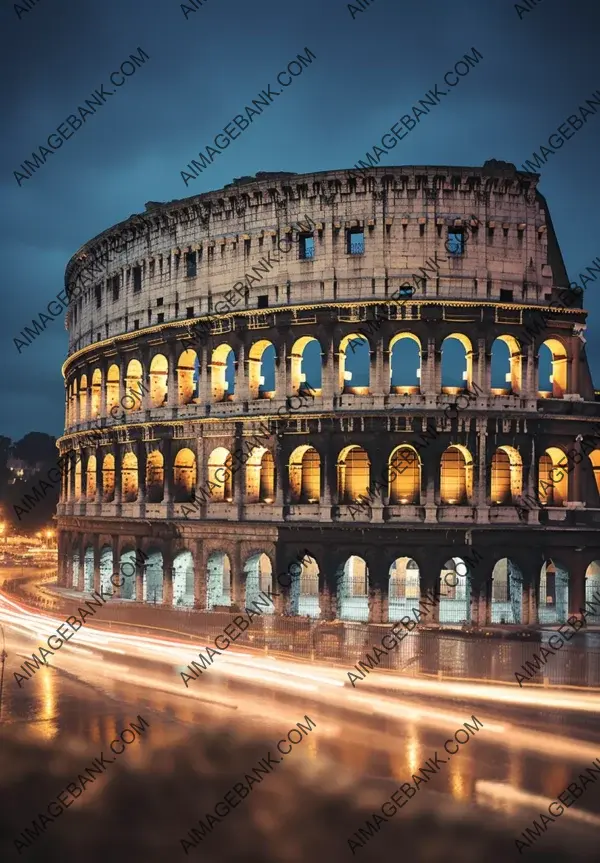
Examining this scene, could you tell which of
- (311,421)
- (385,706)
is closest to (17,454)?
(311,421)

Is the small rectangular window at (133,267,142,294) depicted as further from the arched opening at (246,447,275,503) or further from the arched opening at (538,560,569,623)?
the arched opening at (538,560,569,623)

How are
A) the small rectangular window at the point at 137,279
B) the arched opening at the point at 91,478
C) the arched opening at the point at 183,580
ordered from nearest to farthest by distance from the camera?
the arched opening at the point at 183,580, the small rectangular window at the point at 137,279, the arched opening at the point at 91,478

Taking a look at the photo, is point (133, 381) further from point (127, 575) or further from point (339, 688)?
point (339, 688)

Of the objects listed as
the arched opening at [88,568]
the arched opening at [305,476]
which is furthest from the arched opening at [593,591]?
the arched opening at [88,568]

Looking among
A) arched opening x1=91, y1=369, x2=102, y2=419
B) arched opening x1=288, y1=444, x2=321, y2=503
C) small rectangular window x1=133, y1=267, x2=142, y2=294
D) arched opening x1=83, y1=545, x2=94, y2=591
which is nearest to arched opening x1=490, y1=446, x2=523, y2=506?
arched opening x1=288, y1=444, x2=321, y2=503

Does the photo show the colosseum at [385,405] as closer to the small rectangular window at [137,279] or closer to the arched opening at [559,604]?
the arched opening at [559,604]
